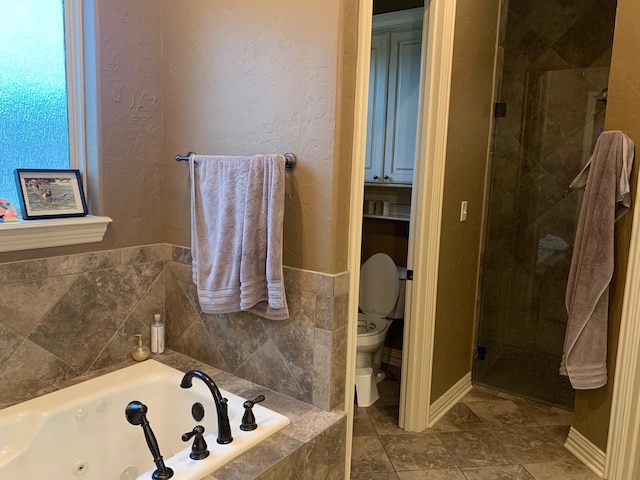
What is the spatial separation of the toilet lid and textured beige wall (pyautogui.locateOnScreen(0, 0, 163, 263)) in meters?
1.49

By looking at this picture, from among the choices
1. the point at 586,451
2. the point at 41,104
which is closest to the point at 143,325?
the point at 41,104

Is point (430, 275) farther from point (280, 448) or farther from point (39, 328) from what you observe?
point (39, 328)

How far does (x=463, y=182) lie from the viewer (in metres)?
2.57

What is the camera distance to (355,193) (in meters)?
1.77

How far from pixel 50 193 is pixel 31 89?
42 centimetres

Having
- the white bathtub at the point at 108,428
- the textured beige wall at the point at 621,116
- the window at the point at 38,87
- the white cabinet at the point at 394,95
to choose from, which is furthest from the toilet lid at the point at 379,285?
the window at the point at 38,87

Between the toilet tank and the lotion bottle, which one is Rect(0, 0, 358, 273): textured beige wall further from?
the toilet tank

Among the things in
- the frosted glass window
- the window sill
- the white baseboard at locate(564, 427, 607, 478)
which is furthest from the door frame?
the frosted glass window

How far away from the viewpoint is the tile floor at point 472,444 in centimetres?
218

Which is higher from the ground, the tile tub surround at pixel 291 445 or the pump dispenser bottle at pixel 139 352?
the pump dispenser bottle at pixel 139 352

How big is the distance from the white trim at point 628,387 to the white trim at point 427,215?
2.68ft

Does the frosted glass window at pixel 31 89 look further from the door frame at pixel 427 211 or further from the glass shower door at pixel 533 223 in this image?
Result: the glass shower door at pixel 533 223

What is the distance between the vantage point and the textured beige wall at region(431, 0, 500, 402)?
2.39 m

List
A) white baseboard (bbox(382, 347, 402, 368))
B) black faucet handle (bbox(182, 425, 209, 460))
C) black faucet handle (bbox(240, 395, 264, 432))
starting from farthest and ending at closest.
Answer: white baseboard (bbox(382, 347, 402, 368)) < black faucet handle (bbox(240, 395, 264, 432)) < black faucet handle (bbox(182, 425, 209, 460))
